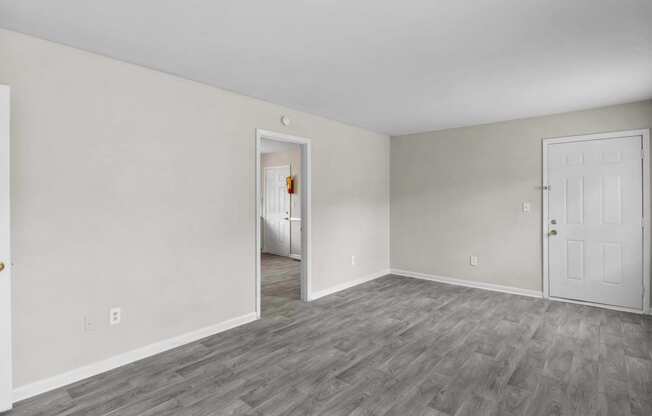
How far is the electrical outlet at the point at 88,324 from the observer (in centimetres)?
260

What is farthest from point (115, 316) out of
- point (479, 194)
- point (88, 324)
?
point (479, 194)

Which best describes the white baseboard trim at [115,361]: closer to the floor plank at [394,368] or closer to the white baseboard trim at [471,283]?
the floor plank at [394,368]

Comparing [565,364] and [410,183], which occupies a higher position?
[410,183]

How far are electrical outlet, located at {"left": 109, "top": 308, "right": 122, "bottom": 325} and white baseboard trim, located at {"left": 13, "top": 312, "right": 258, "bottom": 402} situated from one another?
0.27 meters

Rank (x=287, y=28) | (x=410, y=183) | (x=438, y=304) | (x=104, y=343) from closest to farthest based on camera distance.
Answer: (x=287, y=28) < (x=104, y=343) < (x=438, y=304) < (x=410, y=183)

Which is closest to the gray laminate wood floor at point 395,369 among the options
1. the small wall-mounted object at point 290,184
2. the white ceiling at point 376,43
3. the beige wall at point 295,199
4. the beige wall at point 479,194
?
the beige wall at point 479,194

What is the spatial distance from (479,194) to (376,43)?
132 inches

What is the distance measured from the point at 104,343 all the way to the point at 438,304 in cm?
352

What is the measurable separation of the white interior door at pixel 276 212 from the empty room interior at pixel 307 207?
309 centimetres

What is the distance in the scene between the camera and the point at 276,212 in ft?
27.3

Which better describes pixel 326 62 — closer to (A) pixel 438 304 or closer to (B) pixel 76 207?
(B) pixel 76 207

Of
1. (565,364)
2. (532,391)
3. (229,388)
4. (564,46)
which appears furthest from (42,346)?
(564,46)

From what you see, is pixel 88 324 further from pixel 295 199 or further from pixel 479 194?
pixel 295 199

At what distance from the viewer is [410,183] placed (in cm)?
582
